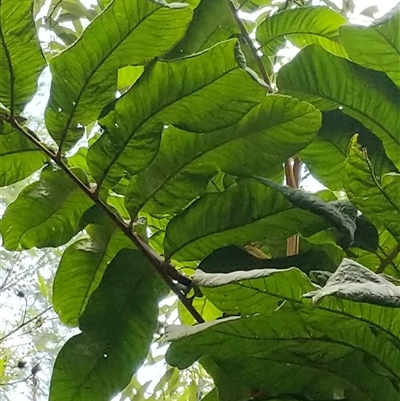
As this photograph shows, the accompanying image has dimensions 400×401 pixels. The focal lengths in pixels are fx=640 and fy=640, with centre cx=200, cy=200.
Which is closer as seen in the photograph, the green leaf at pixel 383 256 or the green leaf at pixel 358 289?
the green leaf at pixel 358 289

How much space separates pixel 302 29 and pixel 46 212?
1.12 ft

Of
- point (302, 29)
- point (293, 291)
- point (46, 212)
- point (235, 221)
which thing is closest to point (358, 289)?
point (293, 291)

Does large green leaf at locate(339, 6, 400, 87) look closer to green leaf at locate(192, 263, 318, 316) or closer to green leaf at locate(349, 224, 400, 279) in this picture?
green leaf at locate(349, 224, 400, 279)

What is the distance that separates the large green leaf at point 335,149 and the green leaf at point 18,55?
0.26 meters

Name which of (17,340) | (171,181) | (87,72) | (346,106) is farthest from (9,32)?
(17,340)

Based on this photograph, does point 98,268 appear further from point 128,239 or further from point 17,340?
point 17,340

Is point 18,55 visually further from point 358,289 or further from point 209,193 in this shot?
point 358,289

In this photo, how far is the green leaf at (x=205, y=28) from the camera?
644 millimetres

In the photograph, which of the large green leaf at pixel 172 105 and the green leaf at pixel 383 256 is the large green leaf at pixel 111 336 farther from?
the green leaf at pixel 383 256

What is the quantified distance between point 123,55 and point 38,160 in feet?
0.44

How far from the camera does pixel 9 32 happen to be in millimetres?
487

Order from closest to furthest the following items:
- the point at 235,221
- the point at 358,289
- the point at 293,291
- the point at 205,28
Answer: the point at 358,289 → the point at 293,291 → the point at 235,221 → the point at 205,28

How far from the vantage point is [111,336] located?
22.3 inches

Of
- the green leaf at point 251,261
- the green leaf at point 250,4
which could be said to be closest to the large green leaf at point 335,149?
the green leaf at point 251,261
